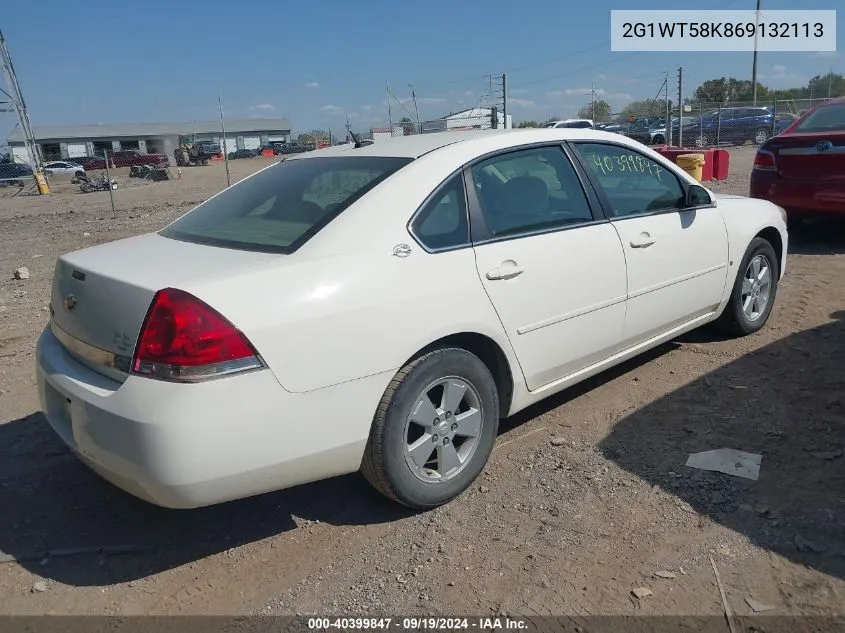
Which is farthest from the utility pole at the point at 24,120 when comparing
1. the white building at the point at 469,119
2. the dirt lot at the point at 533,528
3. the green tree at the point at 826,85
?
the green tree at the point at 826,85

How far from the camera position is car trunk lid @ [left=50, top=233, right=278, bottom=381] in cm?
249

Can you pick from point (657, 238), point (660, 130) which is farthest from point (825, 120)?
point (660, 130)

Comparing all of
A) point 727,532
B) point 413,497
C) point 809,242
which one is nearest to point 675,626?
point 727,532

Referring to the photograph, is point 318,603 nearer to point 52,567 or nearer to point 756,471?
point 52,567

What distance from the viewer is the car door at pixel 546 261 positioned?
3162 mm

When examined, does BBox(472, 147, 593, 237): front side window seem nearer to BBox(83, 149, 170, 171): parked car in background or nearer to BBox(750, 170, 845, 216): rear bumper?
BBox(750, 170, 845, 216): rear bumper

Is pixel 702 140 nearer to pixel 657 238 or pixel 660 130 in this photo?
pixel 660 130

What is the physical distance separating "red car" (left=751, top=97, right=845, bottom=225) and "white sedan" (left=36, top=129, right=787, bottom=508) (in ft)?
13.0

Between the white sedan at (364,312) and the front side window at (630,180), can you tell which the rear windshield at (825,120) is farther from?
the white sedan at (364,312)

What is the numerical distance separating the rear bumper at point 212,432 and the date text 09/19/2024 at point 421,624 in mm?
526

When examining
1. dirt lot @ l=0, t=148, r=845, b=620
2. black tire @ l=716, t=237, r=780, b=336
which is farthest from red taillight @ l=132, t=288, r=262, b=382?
black tire @ l=716, t=237, r=780, b=336

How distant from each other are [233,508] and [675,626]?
1.92 m

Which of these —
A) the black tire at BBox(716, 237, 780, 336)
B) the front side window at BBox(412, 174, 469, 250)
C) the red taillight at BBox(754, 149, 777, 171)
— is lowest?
the black tire at BBox(716, 237, 780, 336)

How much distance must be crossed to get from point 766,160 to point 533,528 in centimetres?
636
